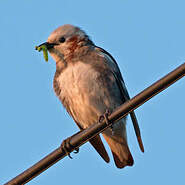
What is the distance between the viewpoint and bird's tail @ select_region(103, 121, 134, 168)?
754 centimetres

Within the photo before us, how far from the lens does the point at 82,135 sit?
15.9ft

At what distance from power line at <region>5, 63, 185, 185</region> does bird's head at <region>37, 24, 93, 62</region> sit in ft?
9.05

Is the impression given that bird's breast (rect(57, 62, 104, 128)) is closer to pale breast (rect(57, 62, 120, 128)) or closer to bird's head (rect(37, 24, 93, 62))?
pale breast (rect(57, 62, 120, 128))

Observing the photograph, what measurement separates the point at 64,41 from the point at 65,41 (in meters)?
0.02

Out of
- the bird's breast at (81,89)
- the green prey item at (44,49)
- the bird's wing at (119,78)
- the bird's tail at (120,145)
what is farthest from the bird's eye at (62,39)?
the bird's tail at (120,145)

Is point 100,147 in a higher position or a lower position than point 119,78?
lower

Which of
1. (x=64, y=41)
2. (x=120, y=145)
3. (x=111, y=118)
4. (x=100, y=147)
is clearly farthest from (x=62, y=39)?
(x=111, y=118)

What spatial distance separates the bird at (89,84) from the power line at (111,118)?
198 centimetres

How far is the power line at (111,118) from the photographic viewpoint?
166 inches

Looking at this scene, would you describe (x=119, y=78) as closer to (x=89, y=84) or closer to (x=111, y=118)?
(x=89, y=84)

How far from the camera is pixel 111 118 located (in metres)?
4.71

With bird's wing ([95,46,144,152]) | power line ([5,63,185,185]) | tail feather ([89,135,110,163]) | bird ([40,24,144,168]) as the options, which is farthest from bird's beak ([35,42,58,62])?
power line ([5,63,185,185])

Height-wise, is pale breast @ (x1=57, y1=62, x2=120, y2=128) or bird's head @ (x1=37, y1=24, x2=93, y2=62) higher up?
bird's head @ (x1=37, y1=24, x2=93, y2=62)

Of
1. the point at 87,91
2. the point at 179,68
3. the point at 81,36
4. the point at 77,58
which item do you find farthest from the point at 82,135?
the point at 81,36
